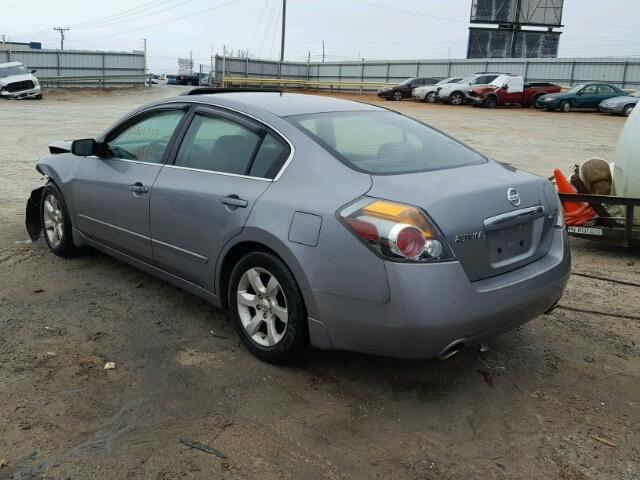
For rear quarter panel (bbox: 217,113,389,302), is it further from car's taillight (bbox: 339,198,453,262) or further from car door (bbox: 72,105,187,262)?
car door (bbox: 72,105,187,262)

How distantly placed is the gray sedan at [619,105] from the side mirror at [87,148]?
90.2 ft

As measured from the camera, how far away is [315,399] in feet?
10.7

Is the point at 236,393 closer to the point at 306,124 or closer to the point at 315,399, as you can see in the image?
the point at 315,399

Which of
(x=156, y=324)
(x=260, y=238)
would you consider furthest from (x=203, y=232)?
(x=156, y=324)

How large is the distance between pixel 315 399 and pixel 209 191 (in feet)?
4.60

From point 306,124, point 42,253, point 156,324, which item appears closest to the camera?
Result: point 306,124

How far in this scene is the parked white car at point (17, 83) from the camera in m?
30.4

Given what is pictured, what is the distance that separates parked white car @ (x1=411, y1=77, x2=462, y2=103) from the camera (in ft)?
114

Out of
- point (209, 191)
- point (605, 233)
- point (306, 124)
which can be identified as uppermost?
point (306, 124)

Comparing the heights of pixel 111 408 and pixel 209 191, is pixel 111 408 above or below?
below

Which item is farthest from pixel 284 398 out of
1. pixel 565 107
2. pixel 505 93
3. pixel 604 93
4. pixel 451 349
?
pixel 505 93

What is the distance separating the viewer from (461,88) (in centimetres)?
3331

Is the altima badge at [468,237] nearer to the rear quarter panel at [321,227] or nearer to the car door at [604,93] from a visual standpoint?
the rear quarter panel at [321,227]

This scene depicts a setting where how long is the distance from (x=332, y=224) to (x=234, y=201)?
770 mm
